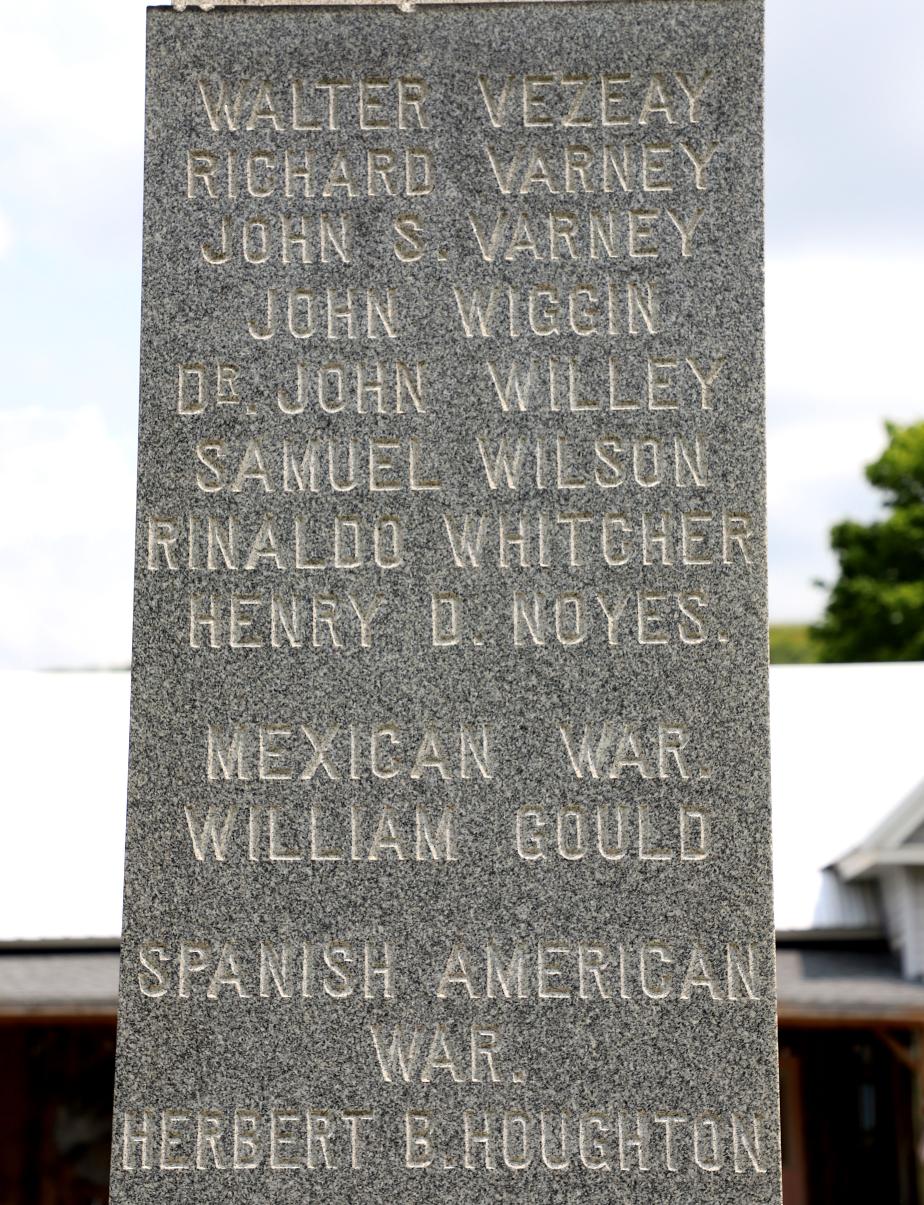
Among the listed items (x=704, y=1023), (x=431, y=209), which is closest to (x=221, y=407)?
(x=431, y=209)

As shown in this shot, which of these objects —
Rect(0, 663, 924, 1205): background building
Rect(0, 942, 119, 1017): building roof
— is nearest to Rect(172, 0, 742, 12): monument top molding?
Rect(0, 942, 119, 1017): building roof

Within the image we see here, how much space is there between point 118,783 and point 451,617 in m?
13.6

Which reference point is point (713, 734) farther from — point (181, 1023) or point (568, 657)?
point (181, 1023)

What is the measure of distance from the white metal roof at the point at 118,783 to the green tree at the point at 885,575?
25.9 metres

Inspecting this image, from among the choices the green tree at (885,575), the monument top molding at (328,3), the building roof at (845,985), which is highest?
the green tree at (885,575)

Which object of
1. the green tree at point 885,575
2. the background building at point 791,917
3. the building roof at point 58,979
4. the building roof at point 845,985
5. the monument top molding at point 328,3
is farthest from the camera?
the green tree at point 885,575

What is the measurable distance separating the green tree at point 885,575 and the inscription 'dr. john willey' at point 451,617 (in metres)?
40.2

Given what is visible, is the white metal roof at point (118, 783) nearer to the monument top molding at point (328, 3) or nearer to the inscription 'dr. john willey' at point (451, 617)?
the inscription 'dr. john willey' at point (451, 617)

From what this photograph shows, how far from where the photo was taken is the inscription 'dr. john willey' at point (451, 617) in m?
4.26

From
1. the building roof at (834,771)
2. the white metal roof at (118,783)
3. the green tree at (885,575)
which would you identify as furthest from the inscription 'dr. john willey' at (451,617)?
the green tree at (885,575)

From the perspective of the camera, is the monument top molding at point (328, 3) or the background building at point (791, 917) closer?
the monument top molding at point (328, 3)

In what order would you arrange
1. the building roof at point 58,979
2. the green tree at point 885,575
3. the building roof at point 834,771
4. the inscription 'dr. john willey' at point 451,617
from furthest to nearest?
the green tree at point 885,575 < the building roof at point 834,771 < the building roof at point 58,979 < the inscription 'dr. john willey' at point 451,617

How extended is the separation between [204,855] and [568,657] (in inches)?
42.1

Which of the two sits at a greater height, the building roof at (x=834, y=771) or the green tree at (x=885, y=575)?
the green tree at (x=885, y=575)
